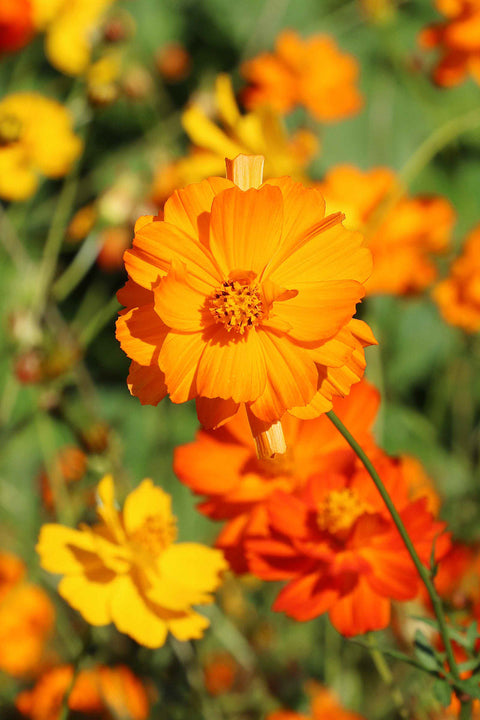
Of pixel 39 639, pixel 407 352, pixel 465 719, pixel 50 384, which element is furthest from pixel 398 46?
pixel 465 719

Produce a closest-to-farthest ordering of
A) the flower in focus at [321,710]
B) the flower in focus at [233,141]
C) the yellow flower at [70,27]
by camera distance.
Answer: the flower in focus at [321,710], the flower in focus at [233,141], the yellow flower at [70,27]

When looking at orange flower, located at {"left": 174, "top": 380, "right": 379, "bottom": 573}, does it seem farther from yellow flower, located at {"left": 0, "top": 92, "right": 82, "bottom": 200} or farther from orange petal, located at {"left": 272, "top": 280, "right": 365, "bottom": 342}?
yellow flower, located at {"left": 0, "top": 92, "right": 82, "bottom": 200}

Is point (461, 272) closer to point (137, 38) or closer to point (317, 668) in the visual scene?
point (317, 668)

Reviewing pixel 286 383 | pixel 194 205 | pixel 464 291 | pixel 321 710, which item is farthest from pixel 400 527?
pixel 464 291

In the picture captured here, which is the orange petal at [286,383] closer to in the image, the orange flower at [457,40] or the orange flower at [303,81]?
the orange flower at [457,40]

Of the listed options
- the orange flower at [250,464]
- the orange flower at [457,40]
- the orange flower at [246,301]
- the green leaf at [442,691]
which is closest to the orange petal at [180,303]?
the orange flower at [246,301]
